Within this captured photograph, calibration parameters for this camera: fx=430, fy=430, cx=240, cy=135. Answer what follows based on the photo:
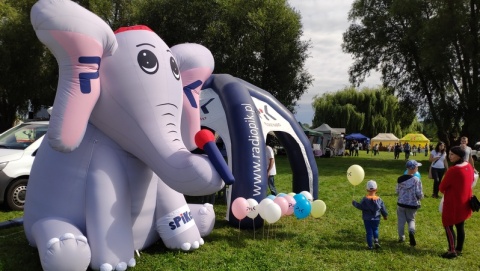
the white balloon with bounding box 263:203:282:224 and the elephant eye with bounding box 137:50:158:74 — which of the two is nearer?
the elephant eye with bounding box 137:50:158:74

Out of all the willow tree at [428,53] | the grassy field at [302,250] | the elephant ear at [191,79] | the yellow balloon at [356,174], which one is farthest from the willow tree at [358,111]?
the elephant ear at [191,79]

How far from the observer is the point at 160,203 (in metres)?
5.44

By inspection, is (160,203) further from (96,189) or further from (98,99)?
(98,99)

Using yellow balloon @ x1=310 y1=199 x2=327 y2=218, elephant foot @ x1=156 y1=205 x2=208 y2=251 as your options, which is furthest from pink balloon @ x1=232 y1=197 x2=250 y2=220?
yellow balloon @ x1=310 y1=199 x2=327 y2=218

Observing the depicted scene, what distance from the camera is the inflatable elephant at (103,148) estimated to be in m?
4.19

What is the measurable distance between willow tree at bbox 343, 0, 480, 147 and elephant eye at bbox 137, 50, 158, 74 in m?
21.5

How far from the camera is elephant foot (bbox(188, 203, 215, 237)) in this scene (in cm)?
617

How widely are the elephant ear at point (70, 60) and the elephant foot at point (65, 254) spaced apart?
36.6 inches

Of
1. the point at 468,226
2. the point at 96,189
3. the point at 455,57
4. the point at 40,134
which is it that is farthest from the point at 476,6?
the point at 96,189

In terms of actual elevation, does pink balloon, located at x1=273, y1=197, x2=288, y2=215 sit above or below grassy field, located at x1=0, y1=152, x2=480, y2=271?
above

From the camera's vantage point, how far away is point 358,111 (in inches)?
1775

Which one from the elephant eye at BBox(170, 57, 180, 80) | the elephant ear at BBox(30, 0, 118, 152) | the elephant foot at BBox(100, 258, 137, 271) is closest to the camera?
the elephant ear at BBox(30, 0, 118, 152)

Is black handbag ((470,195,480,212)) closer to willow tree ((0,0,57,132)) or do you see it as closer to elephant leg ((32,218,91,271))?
elephant leg ((32,218,91,271))

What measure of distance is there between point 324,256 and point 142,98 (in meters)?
3.45
